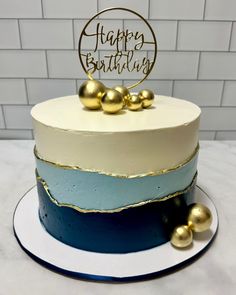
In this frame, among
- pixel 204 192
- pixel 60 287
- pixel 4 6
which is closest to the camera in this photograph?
pixel 60 287

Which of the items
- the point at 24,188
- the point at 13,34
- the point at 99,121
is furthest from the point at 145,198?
the point at 13,34

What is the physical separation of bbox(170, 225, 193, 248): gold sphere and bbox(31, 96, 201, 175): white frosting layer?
132 millimetres

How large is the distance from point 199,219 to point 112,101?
30 centimetres

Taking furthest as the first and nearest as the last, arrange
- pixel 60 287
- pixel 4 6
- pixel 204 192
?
pixel 4 6
pixel 204 192
pixel 60 287

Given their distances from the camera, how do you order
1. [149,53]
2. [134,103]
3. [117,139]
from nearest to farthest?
[117,139] < [134,103] < [149,53]

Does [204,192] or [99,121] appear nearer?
[99,121]

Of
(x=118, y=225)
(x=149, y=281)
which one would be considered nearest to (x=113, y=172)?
(x=118, y=225)

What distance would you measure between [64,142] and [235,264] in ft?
1.35

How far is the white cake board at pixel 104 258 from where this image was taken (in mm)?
547

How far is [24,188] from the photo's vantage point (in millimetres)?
867

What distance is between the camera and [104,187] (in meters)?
0.55

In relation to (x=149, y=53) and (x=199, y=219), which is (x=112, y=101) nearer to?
(x=199, y=219)

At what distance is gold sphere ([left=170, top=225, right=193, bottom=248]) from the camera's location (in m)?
0.59

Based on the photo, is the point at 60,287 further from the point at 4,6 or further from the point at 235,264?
the point at 4,6
